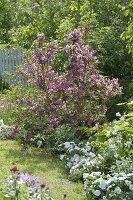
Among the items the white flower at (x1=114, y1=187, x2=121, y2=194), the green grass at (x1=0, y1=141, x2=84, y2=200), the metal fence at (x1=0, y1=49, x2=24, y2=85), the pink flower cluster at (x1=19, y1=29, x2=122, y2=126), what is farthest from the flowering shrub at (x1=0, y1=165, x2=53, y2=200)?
the metal fence at (x1=0, y1=49, x2=24, y2=85)

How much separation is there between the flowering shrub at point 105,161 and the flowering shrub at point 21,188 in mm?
1268

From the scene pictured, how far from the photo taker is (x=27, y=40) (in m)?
12.6

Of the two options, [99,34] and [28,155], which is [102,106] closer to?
[28,155]

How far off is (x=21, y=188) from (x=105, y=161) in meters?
2.37

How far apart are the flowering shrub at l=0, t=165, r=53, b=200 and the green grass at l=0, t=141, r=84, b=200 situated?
0.46 metres

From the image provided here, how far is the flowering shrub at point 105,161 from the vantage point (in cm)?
571

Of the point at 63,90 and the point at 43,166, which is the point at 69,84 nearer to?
the point at 63,90

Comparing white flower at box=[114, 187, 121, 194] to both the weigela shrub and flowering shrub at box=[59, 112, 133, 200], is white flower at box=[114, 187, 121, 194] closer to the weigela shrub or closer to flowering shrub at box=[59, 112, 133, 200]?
flowering shrub at box=[59, 112, 133, 200]

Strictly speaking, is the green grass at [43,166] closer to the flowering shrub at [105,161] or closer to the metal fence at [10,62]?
the flowering shrub at [105,161]

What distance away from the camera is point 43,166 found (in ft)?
23.0

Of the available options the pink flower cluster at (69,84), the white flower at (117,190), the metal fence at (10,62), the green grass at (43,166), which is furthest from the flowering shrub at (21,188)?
the metal fence at (10,62)

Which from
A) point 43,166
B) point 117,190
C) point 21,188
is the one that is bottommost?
point 43,166

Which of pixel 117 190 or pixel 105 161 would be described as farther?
pixel 105 161

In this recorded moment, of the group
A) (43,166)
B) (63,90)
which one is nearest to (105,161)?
(43,166)
